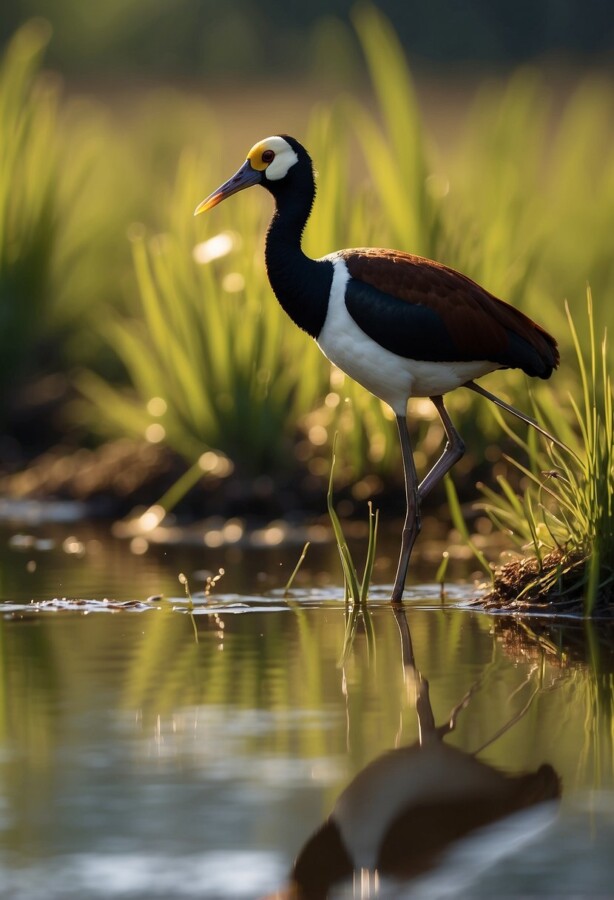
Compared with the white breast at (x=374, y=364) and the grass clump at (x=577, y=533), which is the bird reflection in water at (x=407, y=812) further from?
the white breast at (x=374, y=364)

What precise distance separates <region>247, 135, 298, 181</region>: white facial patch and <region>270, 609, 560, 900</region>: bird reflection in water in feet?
9.67

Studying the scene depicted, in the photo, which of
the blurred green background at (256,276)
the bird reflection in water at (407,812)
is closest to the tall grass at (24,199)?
the blurred green background at (256,276)

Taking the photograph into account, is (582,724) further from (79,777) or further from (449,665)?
(79,777)

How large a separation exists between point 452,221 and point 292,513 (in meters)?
1.73

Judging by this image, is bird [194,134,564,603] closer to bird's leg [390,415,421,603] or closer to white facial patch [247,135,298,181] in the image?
bird's leg [390,415,421,603]

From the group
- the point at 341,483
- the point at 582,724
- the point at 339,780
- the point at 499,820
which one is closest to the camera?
the point at 499,820

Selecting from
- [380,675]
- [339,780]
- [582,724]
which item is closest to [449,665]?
[380,675]

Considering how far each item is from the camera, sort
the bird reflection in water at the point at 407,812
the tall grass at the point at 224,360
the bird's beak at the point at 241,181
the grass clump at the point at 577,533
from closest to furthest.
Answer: the bird reflection in water at the point at 407,812, the grass clump at the point at 577,533, the bird's beak at the point at 241,181, the tall grass at the point at 224,360

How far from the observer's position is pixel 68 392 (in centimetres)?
1159

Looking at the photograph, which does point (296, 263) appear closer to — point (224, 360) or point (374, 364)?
point (374, 364)

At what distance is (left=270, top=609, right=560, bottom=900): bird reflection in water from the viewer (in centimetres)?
330

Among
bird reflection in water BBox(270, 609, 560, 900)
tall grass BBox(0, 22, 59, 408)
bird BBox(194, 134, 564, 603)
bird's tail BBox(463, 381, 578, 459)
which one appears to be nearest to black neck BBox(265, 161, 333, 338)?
bird BBox(194, 134, 564, 603)

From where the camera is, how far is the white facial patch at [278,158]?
22.1 feet

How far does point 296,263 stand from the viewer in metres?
6.44
